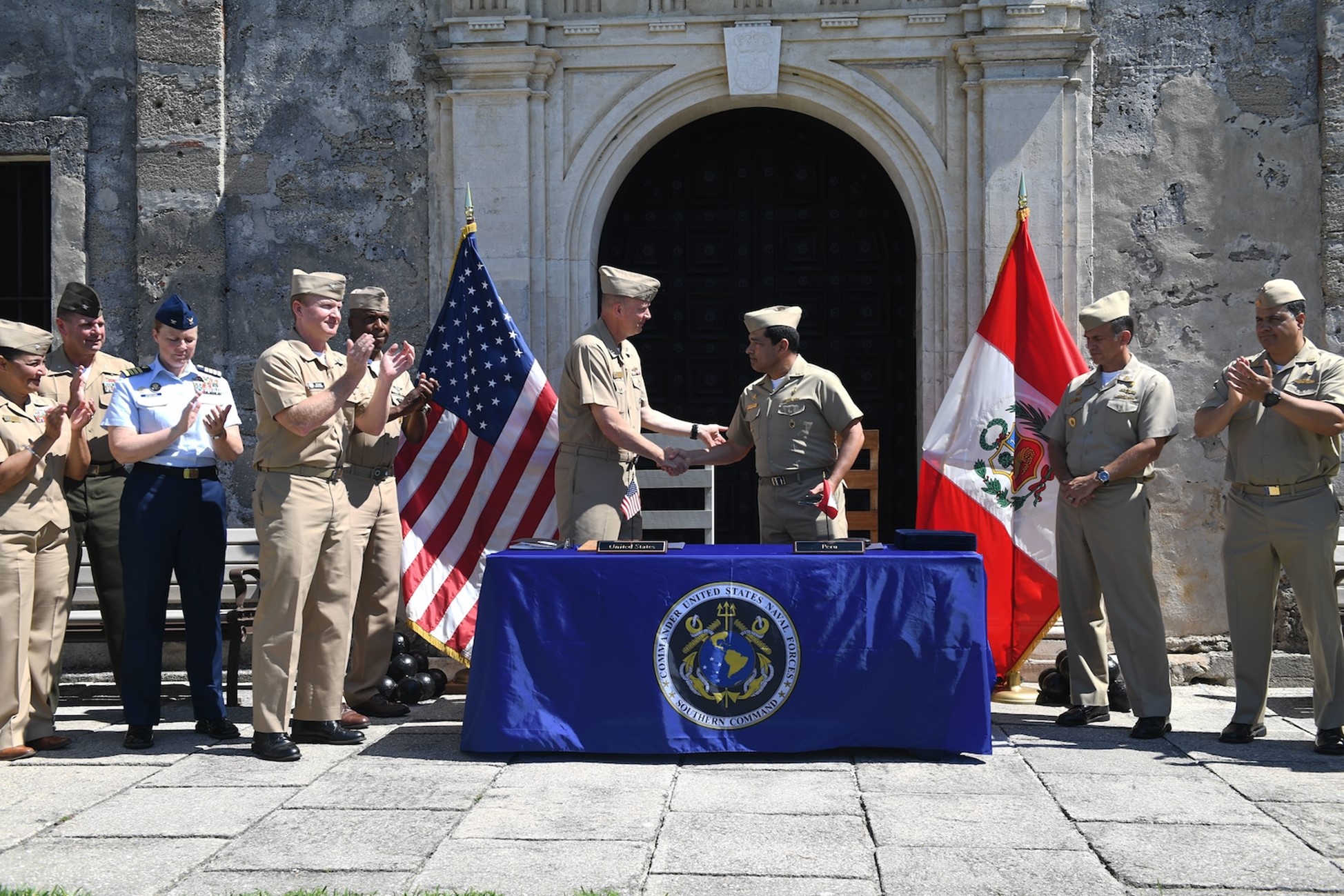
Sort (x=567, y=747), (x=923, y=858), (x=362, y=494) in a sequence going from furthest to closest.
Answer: (x=362, y=494) → (x=567, y=747) → (x=923, y=858)

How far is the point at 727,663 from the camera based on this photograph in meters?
5.25

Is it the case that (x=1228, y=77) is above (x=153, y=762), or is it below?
above

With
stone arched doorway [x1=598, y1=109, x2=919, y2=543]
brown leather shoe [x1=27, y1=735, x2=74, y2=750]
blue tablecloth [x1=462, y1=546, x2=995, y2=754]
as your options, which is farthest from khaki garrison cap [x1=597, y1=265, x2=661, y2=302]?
brown leather shoe [x1=27, y1=735, x2=74, y2=750]

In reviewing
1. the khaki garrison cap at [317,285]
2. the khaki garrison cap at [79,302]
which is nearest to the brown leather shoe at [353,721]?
the khaki garrison cap at [317,285]

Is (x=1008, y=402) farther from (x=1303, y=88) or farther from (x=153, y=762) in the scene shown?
(x=153, y=762)

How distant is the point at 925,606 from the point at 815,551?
0.48 metres

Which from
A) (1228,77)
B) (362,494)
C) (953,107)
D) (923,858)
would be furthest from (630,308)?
(1228,77)

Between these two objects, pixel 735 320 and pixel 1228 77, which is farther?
pixel 735 320

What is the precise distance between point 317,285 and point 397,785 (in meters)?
2.12

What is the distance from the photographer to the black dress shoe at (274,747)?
17.2 ft

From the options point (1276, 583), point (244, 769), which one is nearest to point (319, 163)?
point (244, 769)

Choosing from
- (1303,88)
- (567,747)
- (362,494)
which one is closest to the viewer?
(567,747)

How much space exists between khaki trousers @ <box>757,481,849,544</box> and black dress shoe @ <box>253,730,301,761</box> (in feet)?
7.57

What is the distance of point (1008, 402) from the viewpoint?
7.01 metres
